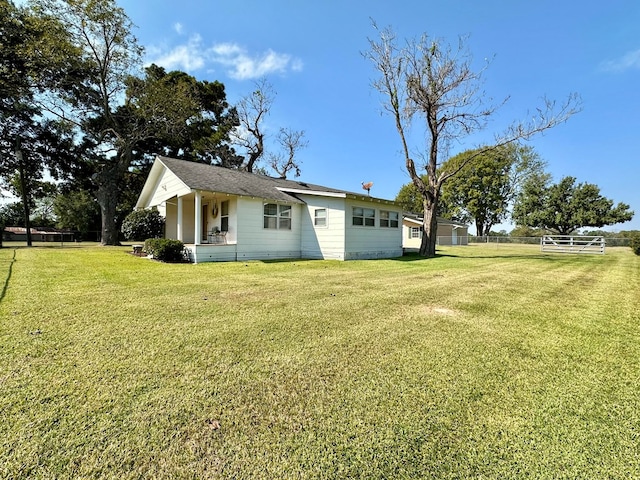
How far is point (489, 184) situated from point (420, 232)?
18353 mm

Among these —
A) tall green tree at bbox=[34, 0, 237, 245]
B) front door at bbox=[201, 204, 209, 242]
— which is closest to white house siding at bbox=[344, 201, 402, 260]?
front door at bbox=[201, 204, 209, 242]

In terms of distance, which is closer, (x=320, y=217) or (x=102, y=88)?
(x=320, y=217)

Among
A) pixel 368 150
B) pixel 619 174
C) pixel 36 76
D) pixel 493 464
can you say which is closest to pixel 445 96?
Result: pixel 368 150

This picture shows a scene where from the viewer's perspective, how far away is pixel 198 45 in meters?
18.0

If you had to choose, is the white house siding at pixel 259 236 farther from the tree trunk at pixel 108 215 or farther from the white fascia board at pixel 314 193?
the tree trunk at pixel 108 215

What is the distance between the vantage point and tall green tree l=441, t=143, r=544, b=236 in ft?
132

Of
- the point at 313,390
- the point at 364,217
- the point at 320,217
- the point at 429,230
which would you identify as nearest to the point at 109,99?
the point at 320,217

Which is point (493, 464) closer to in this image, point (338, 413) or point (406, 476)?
point (406, 476)

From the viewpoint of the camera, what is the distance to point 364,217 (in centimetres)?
1371

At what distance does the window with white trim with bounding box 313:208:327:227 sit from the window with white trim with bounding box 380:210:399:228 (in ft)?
11.1

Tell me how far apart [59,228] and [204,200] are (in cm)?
3694

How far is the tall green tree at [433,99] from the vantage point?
46.0ft

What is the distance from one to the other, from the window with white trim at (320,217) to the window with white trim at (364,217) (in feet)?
4.37

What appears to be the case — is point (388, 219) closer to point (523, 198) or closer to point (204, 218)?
point (204, 218)
